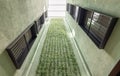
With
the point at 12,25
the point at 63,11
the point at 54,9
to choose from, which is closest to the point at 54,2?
the point at 54,9

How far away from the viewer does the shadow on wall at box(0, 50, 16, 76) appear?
984 mm

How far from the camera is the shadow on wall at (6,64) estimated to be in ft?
3.23

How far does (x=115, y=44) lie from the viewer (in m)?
1.01

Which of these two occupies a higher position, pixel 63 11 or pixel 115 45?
pixel 115 45

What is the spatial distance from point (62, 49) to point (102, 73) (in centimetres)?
193

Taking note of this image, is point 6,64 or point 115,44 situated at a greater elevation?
point 115,44

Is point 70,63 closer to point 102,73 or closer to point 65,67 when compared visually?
point 65,67

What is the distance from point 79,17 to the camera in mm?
2701

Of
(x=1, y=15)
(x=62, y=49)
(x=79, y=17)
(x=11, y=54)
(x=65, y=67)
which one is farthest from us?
(x=62, y=49)

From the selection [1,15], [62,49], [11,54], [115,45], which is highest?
[1,15]

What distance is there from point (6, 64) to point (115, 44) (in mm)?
1222

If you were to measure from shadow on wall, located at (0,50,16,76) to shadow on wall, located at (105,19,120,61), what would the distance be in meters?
1.19

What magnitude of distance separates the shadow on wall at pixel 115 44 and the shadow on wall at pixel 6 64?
3.89ft

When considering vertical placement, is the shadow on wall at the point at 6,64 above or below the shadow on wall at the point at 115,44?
below
